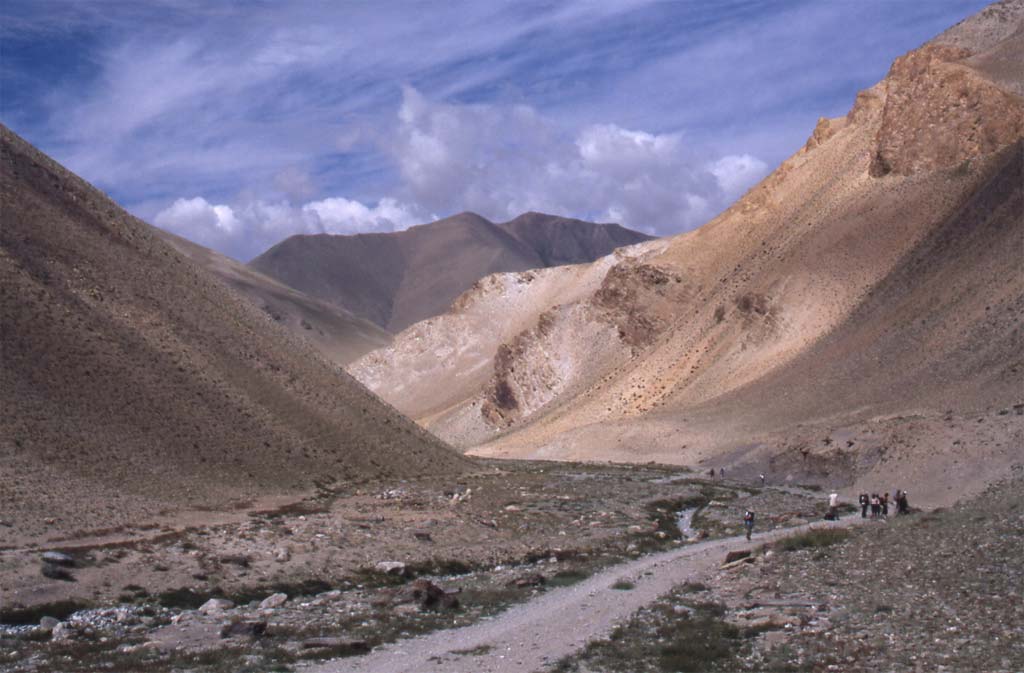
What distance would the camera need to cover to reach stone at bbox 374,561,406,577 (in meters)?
28.8

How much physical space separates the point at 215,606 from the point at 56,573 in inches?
160

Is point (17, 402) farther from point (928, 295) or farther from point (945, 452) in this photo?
point (928, 295)

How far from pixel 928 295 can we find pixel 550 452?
27.6m

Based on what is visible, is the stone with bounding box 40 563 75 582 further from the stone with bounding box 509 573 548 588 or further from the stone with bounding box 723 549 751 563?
the stone with bounding box 723 549 751 563

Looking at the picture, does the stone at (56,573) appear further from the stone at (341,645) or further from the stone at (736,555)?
the stone at (736,555)

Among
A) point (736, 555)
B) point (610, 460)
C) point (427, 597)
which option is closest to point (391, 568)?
point (427, 597)

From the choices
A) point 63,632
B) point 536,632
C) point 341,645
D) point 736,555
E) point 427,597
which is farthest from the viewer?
point 736,555

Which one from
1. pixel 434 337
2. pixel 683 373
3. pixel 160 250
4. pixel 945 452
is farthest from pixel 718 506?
pixel 434 337

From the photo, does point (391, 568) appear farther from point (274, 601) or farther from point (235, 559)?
point (274, 601)

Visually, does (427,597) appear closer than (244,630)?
No

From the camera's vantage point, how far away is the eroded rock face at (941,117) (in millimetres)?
80125

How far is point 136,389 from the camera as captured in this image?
41375mm

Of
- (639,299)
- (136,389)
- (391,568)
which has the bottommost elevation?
(391,568)

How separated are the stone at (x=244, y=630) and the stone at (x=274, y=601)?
3.30 meters
